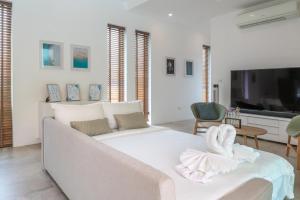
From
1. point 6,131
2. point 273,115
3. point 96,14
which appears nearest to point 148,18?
point 96,14

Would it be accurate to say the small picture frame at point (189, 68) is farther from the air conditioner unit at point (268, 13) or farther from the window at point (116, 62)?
the window at point (116, 62)

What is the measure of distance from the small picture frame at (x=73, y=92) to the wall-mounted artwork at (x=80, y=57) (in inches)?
15.7

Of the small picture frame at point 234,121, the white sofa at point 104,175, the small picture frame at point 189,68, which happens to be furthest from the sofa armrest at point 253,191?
the small picture frame at point 189,68

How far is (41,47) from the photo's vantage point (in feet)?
13.4

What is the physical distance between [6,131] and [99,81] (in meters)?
1.95

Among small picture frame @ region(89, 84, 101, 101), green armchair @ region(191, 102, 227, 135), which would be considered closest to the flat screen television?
green armchair @ region(191, 102, 227, 135)

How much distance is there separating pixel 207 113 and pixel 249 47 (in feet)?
5.77

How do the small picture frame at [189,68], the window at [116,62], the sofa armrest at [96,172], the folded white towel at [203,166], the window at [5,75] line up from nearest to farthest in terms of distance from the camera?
the sofa armrest at [96,172] < the folded white towel at [203,166] < the window at [5,75] < the window at [116,62] < the small picture frame at [189,68]

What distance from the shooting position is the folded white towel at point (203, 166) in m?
1.47

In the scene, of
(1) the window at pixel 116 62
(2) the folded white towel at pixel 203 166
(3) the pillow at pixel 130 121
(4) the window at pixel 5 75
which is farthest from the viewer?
(1) the window at pixel 116 62

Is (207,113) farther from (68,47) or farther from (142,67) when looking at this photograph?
(68,47)

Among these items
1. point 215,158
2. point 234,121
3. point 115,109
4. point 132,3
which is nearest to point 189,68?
point 132,3

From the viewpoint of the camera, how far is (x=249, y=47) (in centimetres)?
485

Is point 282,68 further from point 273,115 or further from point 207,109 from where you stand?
point 207,109
